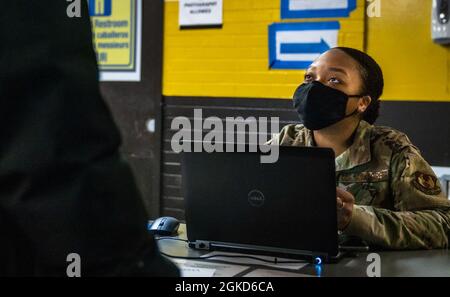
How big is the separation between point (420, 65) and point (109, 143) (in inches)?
131

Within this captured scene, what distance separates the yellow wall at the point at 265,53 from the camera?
11.9 ft

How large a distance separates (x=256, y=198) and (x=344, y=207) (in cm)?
32

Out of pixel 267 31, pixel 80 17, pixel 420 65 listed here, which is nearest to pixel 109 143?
pixel 80 17

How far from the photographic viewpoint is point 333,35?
153 inches

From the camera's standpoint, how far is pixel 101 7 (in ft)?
15.3

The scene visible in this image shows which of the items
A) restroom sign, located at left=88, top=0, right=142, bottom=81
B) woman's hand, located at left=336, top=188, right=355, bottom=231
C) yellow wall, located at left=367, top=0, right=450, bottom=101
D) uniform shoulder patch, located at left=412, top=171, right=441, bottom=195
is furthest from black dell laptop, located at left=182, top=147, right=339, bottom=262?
restroom sign, located at left=88, top=0, right=142, bottom=81

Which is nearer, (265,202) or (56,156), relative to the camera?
(56,156)

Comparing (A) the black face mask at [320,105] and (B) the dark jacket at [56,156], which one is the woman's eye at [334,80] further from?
(B) the dark jacket at [56,156]

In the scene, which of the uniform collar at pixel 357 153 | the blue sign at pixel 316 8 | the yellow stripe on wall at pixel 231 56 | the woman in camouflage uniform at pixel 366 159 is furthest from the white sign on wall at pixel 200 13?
the uniform collar at pixel 357 153

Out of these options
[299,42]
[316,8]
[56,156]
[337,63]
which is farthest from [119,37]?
[56,156]

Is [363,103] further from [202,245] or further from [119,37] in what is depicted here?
[119,37]

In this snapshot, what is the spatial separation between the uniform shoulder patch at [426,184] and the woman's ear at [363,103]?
0.37 m

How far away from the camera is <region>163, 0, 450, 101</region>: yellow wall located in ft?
11.9

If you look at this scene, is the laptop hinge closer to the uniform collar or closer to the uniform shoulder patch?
the uniform collar
